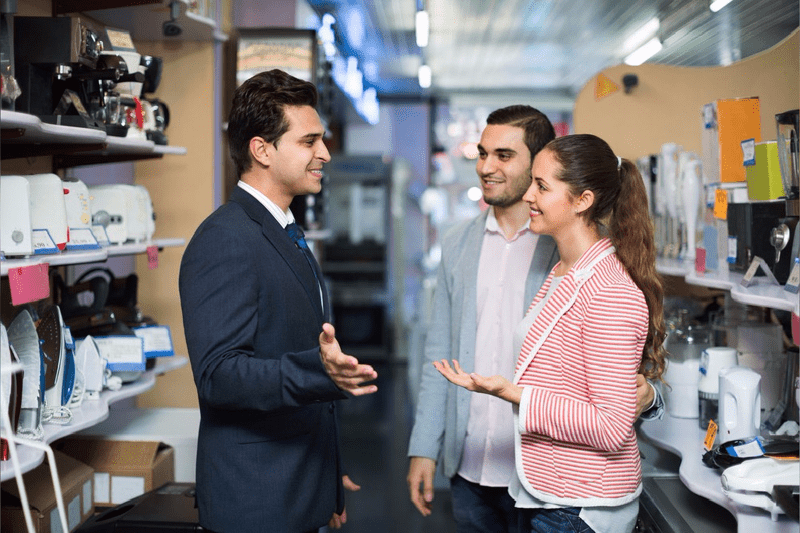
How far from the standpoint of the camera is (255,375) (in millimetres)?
1721

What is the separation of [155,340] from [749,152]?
2348 mm

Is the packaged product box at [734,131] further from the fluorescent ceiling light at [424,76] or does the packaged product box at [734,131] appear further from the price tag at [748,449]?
the fluorescent ceiling light at [424,76]

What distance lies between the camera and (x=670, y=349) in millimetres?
3295

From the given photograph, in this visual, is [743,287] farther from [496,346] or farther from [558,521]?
A: [558,521]

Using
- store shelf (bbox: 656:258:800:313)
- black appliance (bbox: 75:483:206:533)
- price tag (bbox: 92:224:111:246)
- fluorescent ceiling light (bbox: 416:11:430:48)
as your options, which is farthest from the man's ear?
fluorescent ceiling light (bbox: 416:11:430:48)

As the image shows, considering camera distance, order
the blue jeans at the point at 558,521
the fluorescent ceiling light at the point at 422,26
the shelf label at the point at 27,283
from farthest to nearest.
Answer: the fluorescent ceiling light at the point at 422,26
the shelf label at the point at 27,283
the blue jeans at the point at 558,521

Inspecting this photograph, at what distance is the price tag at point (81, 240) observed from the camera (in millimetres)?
2635

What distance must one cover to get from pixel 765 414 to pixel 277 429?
177 cm

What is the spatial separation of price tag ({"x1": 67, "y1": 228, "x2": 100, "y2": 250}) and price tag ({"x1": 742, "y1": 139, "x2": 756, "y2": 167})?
226 centimetres

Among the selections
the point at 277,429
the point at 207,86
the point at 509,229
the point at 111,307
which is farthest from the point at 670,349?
the point at 207,86

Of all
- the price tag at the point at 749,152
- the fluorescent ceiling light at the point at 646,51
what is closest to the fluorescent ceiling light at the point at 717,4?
the fluorescent ceiling light at the point at 646,51

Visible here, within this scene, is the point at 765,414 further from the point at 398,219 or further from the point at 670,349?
the point at 398,219

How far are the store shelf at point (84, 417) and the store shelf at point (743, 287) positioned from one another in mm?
1848

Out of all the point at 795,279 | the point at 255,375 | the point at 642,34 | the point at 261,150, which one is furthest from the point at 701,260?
the point at 642,34
